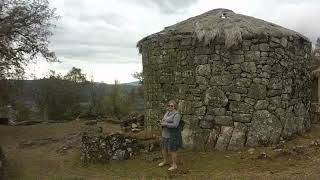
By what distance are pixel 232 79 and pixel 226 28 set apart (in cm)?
127

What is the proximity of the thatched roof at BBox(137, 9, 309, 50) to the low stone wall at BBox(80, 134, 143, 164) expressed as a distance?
10.3ft

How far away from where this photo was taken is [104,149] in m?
12.4

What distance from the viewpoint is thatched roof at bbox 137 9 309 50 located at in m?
12.5

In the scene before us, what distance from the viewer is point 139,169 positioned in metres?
11.4

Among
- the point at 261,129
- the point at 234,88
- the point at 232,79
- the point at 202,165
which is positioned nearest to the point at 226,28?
the point at 232,79

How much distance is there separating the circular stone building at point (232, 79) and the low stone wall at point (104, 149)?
5.42ft

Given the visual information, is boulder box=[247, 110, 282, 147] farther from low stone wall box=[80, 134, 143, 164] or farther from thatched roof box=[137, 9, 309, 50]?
low stone wall box=[80, 134, 143, 164]

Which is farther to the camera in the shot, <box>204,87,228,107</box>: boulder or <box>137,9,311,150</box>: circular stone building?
<box>204,87,228,107</box>: boulder

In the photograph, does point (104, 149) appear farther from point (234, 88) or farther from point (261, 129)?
point (261, 129)

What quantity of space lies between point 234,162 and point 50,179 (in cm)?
400

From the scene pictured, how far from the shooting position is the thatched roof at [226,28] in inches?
492

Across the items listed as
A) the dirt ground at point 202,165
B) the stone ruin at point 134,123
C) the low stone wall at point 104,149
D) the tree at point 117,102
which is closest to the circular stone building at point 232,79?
the dirt ground at point 202,165

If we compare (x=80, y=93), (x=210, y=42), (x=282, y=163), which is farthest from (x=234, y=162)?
(x=80, y=93)

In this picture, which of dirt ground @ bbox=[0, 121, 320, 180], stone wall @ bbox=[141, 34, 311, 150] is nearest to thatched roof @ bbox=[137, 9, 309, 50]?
stone wall @ bbox=[141, 34, 311, 150]
